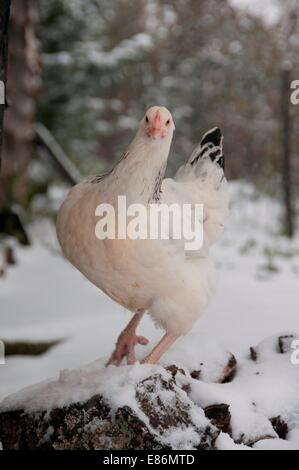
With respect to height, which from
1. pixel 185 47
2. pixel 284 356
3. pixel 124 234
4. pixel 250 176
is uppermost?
pixel 185 47

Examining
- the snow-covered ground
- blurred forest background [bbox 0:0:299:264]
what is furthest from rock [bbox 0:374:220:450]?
blurred forest background [bbox 0:0:299:264]

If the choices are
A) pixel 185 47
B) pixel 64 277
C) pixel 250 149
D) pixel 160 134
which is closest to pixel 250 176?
pixel 250 149

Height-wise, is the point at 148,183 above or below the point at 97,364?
above

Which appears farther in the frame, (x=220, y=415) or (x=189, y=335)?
(x=189, y=335)

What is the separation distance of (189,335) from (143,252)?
650 mm

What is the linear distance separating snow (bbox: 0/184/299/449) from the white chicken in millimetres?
163

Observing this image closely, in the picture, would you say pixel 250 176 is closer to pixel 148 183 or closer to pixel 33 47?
pixel 33 47

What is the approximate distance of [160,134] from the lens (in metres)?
1.29

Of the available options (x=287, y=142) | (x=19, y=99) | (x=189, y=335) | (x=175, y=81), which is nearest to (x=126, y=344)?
(x=189, y=335)

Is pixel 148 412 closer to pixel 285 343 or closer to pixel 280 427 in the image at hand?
pixel 280 427

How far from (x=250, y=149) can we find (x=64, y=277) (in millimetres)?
3735

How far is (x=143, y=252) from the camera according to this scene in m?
1.30

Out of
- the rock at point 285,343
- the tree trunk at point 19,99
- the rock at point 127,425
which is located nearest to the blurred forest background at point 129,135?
→ the tree trunk at point 19,99

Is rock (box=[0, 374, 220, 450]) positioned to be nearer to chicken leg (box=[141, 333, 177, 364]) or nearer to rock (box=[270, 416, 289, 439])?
chicken leg (box=[141, 333, 177, 364])
